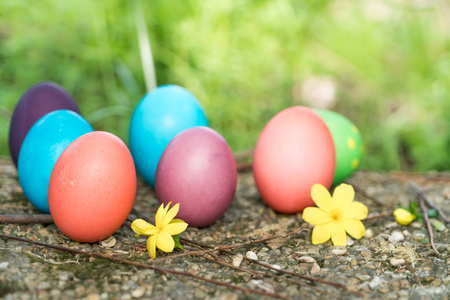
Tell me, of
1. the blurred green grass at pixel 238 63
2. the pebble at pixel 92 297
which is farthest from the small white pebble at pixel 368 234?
the blurred green grass at pixel 238 63

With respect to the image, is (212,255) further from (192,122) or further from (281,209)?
(192,122)

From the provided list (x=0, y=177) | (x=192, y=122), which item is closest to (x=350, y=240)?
(x=192, y=122)

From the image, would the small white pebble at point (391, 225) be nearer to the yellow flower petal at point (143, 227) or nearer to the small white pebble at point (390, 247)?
the small white pebble at point (390, 247)

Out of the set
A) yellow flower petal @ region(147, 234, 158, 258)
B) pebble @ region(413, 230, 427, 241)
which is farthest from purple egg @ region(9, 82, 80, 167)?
pebble @ region(413, 230, 427, 241)

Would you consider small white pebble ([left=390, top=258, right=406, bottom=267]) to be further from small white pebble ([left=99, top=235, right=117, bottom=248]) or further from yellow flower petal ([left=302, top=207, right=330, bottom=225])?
small white pebble ([left=99, top=235, right=117, bottom=248])

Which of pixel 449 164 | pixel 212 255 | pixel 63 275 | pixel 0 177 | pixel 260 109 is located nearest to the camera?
pixel 63 275
